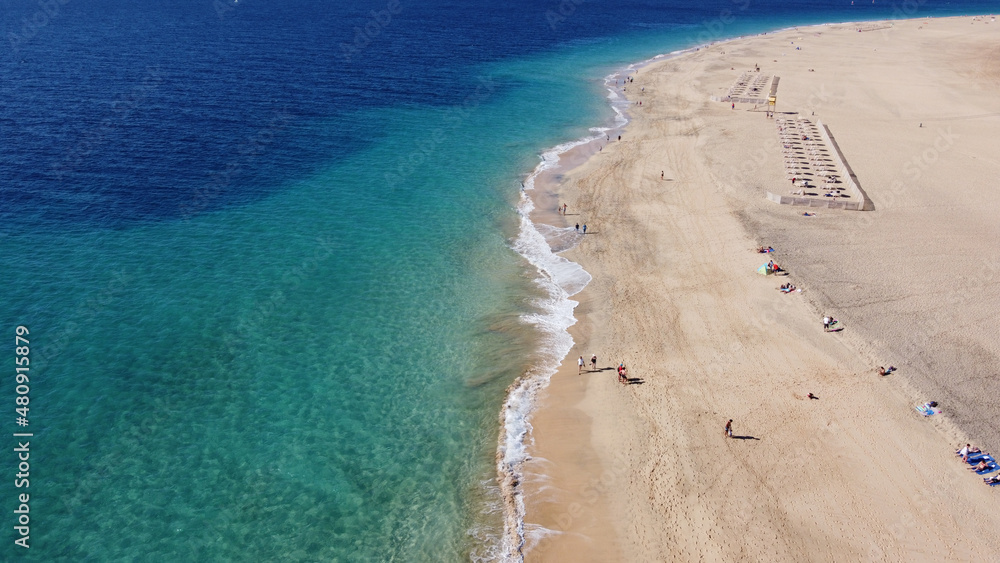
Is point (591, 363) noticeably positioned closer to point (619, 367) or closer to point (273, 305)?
point (619, 367)

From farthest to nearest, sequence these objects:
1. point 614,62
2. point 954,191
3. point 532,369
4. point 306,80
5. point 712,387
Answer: point 614,62
point 306,80
point 954,191
point 532,369
point 712,387

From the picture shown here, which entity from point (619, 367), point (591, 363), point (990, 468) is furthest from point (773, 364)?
point (591, 363)

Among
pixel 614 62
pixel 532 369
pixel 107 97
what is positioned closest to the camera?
pixel 532 369

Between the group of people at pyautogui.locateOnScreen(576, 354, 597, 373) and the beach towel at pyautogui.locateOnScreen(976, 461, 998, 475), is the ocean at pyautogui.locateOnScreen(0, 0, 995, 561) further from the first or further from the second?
the beach towel at pyautogui.locateOnScreen(976, 461, 998, 475)

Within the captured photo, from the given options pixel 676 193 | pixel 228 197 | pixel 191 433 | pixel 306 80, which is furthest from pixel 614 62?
pixel 191 433

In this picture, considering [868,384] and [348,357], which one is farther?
[348,357]

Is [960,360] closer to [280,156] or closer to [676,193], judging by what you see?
[676,193]
